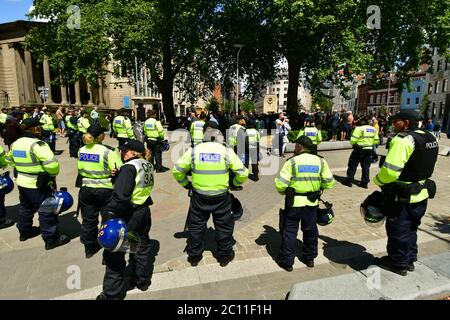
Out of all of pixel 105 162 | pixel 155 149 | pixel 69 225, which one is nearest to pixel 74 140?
pixel 155 149

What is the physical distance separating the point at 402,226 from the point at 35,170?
5.34 m

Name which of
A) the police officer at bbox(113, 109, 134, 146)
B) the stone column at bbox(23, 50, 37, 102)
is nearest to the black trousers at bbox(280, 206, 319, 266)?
the police officer at bbox(113, 109, 134, 146)

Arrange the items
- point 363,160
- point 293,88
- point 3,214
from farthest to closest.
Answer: point 293,88
point 363,160
point 3,214

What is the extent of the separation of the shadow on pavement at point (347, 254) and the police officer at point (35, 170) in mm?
4387

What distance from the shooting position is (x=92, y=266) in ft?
14.1

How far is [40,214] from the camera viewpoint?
15.3 feet

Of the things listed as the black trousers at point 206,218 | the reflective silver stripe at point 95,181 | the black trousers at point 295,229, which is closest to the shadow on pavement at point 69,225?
the reflective silver stripe at point 95,181

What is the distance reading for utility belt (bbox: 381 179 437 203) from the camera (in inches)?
Answer: 142

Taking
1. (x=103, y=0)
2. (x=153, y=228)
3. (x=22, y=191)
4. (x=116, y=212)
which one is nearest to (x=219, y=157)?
(x=116, y=212)

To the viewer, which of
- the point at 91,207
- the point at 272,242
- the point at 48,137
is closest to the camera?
the point at 91,207

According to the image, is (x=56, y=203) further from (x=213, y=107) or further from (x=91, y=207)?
(x=213, y=107)

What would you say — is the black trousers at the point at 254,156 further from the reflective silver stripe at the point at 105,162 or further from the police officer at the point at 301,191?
the reflective silver stripe at the point at 105,162

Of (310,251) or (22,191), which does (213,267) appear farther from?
(22,191)
